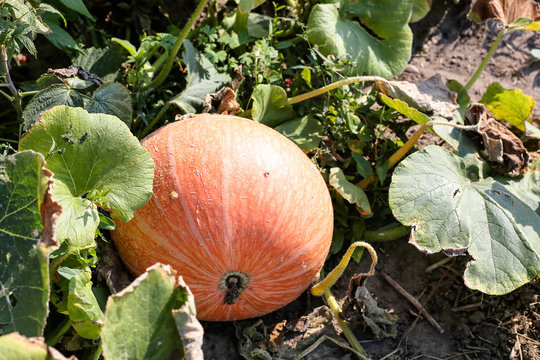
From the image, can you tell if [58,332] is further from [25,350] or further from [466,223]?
[466,223]

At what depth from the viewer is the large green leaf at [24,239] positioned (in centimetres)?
185

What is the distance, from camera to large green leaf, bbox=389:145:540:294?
2539mm

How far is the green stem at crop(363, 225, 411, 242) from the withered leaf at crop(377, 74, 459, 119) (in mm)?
630

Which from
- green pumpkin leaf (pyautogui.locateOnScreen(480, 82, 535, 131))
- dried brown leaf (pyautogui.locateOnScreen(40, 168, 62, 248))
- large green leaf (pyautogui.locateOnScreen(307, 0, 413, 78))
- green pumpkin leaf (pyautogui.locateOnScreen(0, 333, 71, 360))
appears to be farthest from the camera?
green pumpkin leaf (pyautogui.locateOnScreen(480, 82, 535, 131))

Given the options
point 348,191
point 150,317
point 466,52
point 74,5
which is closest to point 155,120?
point 74,5

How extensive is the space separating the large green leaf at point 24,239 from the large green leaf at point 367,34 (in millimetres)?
1659

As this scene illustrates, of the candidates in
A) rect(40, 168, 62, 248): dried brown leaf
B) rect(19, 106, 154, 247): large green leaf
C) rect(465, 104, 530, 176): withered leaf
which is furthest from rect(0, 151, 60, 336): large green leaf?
rect(465, 104, 530, 176): withered leaf

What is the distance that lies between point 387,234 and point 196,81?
129 cm

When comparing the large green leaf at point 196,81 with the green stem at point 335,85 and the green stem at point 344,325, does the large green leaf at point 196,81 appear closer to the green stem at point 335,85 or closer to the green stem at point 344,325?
the green stem at point 335,85

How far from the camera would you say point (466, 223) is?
101 inches

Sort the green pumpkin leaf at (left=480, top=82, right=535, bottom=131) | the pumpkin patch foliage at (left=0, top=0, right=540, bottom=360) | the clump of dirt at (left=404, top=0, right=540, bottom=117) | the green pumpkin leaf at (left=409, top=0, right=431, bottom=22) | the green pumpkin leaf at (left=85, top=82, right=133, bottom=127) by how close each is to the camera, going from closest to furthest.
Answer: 1. the pumpkin patch foliage at (left=0, top=0, right=540, bottom=360)
2. the green pumpkin leaf at (left=85, top=82, right=133, bottom=127)
3. the green pumpkin leaf at (left=480, top=82, right=535, bottom=131)
4. the green pumpkin leaf at (left=409, top=0, right=431, bottom=22)
5. the clump of dirt at (left=404, top=0, right=540, bottom=117)

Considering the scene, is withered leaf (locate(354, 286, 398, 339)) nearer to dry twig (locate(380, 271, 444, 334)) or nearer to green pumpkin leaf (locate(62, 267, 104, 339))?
dry twig (locate(380, 271, 444, 334))

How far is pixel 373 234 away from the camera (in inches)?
116

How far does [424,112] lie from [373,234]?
0.70m
